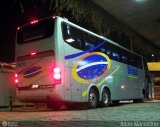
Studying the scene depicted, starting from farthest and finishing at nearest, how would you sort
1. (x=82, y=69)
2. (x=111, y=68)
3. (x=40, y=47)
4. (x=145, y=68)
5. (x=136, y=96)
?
(x=145, y=68)
(x=136, y=96)
(x=111, y=68)
(x=82, y=69)
(x=40, y=47)

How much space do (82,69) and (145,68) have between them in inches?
491

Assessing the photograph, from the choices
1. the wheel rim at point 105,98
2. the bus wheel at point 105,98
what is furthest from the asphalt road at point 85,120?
the wheel rim at point 105,98

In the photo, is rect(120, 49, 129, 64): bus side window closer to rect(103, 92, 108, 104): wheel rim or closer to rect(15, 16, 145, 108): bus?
rect(15, 16, 145, 108): bus

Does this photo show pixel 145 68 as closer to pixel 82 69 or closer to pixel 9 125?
pixel 82 69

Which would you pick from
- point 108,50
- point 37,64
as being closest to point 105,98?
point 108,50

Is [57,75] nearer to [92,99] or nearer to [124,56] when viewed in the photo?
[92,99]

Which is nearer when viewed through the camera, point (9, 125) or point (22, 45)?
point (9, 125)

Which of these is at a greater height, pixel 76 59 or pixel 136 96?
pixel 76 59

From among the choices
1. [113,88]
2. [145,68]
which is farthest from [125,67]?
[145,68]

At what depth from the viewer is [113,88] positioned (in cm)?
1744

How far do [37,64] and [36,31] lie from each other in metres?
1.46

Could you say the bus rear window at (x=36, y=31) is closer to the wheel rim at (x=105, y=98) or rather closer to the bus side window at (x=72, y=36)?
the bus side window at (x=72, y=36)

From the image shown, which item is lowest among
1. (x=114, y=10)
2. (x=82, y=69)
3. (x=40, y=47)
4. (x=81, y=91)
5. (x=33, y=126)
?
(x=33, y=126)

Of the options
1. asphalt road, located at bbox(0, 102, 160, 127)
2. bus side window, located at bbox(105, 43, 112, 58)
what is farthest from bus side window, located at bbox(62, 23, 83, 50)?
asphalt road, located at bbox(0, 102, 160, 127)
